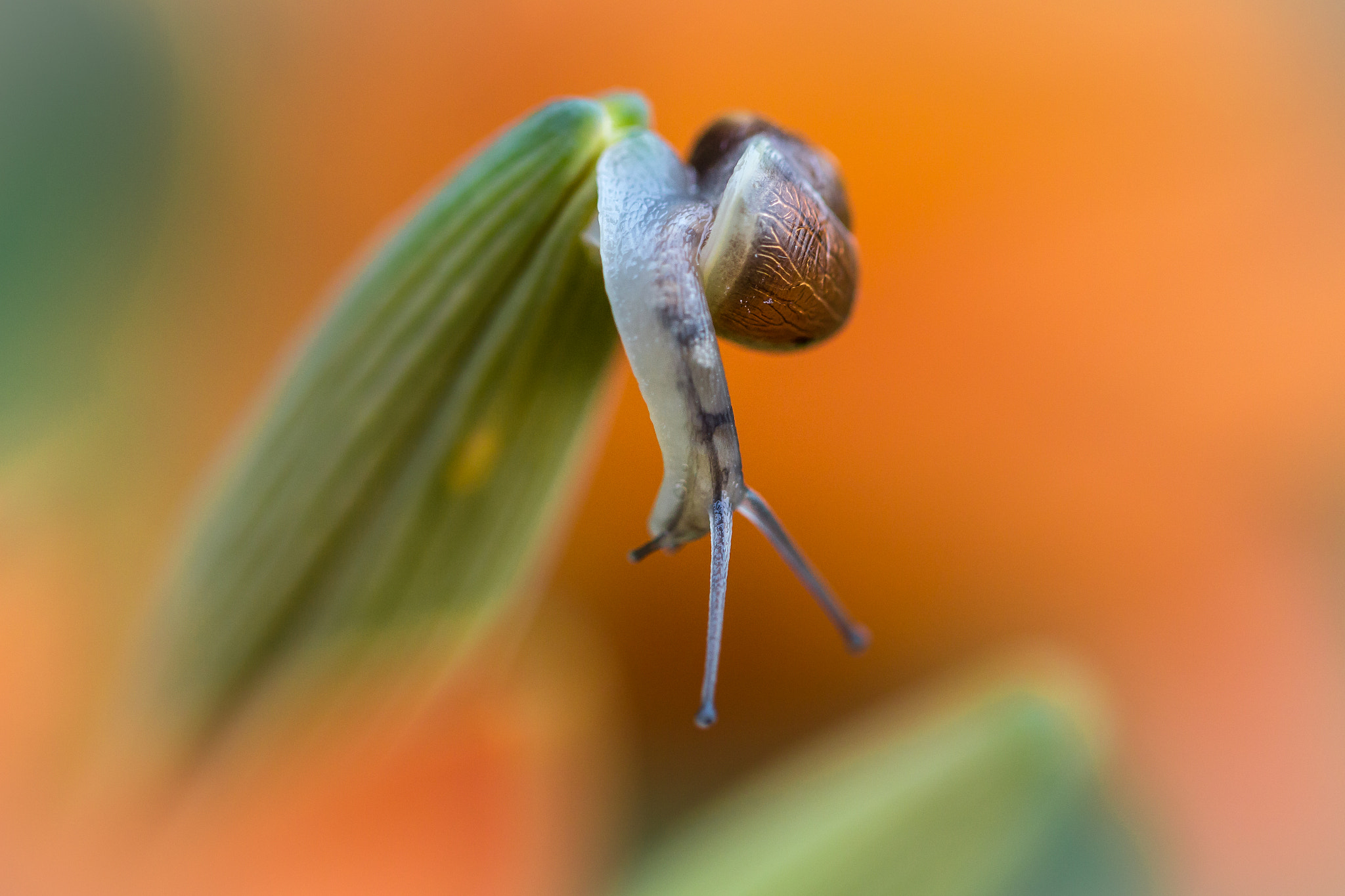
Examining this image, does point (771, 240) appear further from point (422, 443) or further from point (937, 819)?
point (937, 819)

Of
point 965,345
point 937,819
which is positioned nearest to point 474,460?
point 937,819

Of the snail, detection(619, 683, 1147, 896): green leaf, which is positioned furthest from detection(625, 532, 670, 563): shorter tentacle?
detection(619, 683, 1147, 896): green leaf

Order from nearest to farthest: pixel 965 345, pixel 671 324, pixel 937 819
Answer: pixel 671 324
pixel 937 819
pixel 965 345

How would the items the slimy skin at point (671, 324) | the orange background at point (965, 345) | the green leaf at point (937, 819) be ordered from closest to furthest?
the slimy skin at point (671, 324) → the green leaf at point (937, 819) → the orange background at point (965, 345)

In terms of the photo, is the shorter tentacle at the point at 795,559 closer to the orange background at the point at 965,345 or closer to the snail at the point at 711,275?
the snail at the point at 711,275

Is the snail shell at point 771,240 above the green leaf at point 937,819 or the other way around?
above

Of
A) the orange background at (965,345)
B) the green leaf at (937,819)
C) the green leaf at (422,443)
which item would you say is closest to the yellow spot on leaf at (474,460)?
the green leaf at (422,443)

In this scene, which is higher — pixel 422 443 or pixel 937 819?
pixel 422 443
